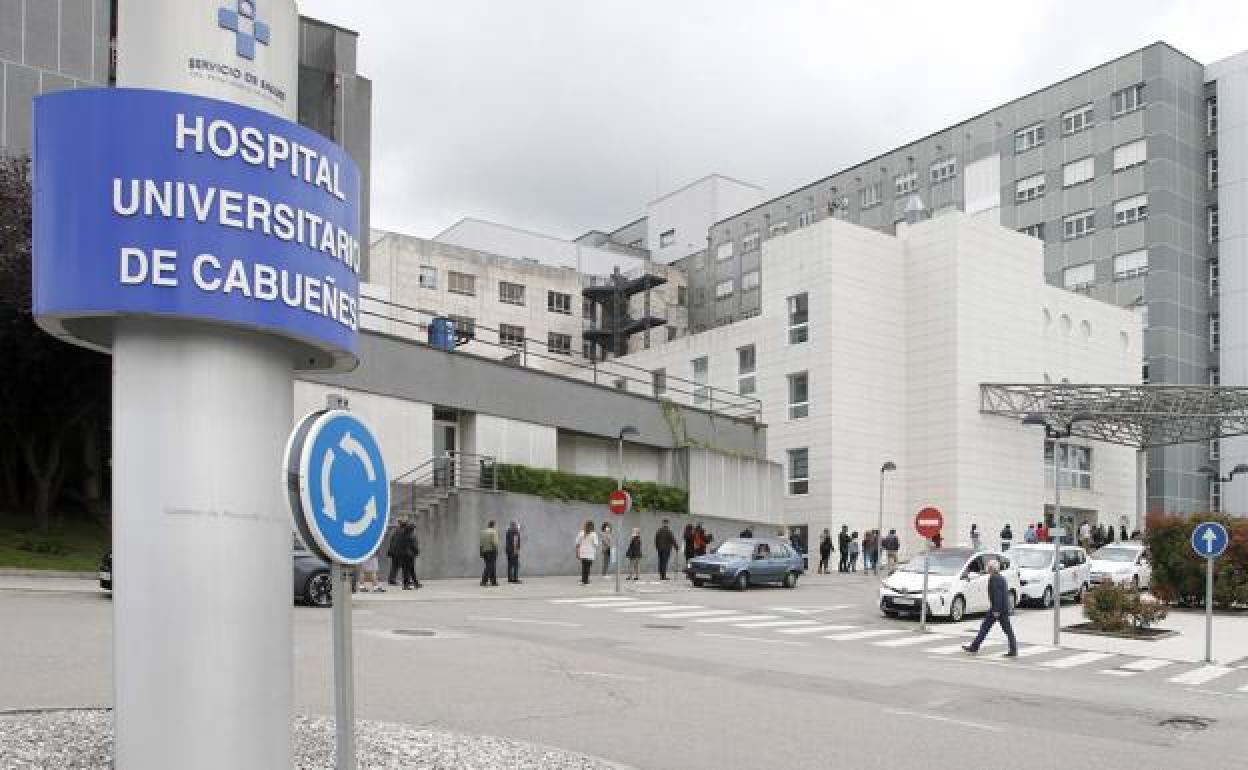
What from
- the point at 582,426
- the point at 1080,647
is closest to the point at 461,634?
the point at 1080,647

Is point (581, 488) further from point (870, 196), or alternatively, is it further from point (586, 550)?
point (870, 196)

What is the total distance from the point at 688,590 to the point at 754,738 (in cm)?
2179

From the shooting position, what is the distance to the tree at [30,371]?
28688mm

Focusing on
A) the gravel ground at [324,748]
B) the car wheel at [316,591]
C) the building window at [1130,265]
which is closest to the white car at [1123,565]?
the car wheel at [316,591]

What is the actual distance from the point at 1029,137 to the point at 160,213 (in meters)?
72.4

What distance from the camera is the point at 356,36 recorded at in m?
48.2

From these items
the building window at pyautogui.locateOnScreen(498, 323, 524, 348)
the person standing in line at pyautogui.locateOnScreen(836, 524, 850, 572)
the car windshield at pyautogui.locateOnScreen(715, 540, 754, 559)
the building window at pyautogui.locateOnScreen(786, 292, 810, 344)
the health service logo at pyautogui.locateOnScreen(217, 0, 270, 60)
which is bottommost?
the person standing in line at pyautogui.locateOnScreen(836, 524, 850, 572)

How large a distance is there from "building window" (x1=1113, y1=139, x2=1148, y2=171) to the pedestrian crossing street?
151 feet

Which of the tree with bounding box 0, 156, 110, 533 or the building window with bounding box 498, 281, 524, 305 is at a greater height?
the building window with bounding box 498, 281, 524, 305

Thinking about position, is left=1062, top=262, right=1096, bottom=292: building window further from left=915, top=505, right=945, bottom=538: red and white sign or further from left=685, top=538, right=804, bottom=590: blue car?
left=915, top=505, right=945, bottom=538: red and white sign

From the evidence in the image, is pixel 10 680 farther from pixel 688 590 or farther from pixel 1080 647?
pixel 688 590

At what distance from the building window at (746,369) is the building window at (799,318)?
2481mm

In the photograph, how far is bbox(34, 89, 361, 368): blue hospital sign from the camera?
5.56 metres

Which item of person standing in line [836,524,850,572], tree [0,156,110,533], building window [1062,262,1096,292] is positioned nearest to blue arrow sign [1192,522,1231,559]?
person standing in line [836,524,850,572]
